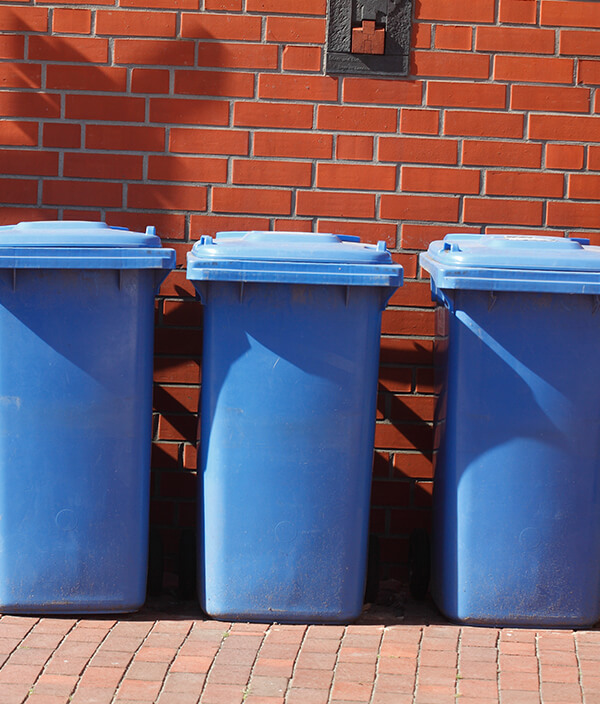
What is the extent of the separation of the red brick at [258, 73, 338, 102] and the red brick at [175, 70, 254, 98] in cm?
6

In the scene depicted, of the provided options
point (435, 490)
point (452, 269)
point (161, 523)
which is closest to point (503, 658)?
point (435, 490)

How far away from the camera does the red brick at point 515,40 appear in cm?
443

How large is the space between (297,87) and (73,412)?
176 centimetres

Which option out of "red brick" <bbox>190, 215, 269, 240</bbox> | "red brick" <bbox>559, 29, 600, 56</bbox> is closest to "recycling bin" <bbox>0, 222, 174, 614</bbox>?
"red brick" <bbox>190, 215, 269, 240</bbox>

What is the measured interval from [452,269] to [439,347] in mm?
506

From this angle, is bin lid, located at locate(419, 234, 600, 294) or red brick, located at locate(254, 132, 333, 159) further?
red brick, located at locate(254, 132, 333, 159)

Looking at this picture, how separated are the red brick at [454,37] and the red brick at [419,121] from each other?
0.29m

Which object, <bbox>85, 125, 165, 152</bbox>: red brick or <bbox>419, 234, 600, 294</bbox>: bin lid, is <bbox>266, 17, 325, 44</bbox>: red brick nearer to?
<bbox>85, 125, 165, 152</bbox>: red brick

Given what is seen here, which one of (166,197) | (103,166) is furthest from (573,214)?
(103,166)

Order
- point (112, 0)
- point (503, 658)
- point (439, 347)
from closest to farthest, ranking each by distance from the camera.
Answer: point (503, 658), point (439, 347), point (112, 0)

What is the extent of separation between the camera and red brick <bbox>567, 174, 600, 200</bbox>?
4.49 metres

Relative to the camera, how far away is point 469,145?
4465 mm

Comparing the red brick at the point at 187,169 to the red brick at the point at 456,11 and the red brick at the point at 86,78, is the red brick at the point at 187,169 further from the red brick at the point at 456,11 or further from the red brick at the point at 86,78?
the red brick at the point at 456,11

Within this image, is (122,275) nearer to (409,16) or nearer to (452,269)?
(452,269)
